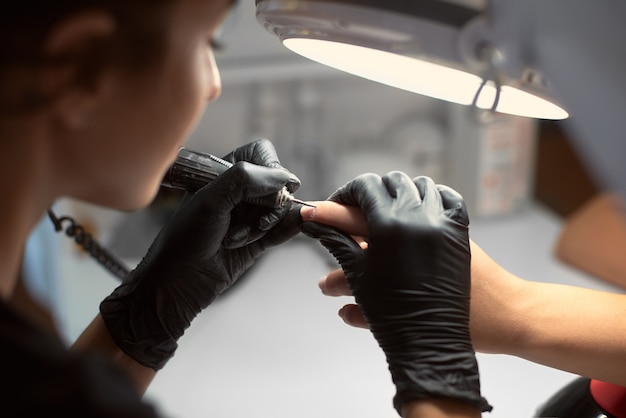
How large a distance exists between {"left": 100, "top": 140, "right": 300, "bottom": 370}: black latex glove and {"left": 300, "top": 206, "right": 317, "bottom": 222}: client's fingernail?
0.01 meters

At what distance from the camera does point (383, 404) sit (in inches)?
44.8

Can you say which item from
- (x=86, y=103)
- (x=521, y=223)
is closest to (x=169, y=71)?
(x=86, y=103)

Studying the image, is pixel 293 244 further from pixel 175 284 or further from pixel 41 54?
pixel 41 54

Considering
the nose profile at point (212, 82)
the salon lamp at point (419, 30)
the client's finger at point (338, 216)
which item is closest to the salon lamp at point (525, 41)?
the salon lamp at point (419, 30)

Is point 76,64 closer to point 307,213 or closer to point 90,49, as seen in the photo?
point 90,49

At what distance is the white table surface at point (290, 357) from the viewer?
115 centimetres

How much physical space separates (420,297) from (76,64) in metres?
0.44

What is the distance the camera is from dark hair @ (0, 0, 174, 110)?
0.54 metres

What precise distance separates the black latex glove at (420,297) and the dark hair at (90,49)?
1.10 feet

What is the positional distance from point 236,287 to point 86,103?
0.98m

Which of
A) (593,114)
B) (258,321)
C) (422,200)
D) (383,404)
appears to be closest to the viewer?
(593,114)

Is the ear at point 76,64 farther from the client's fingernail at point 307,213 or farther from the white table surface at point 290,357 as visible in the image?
the white table surface at point 290,357

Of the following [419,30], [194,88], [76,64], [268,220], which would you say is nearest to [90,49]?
[76,64]

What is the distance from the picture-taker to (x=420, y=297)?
772 mm
